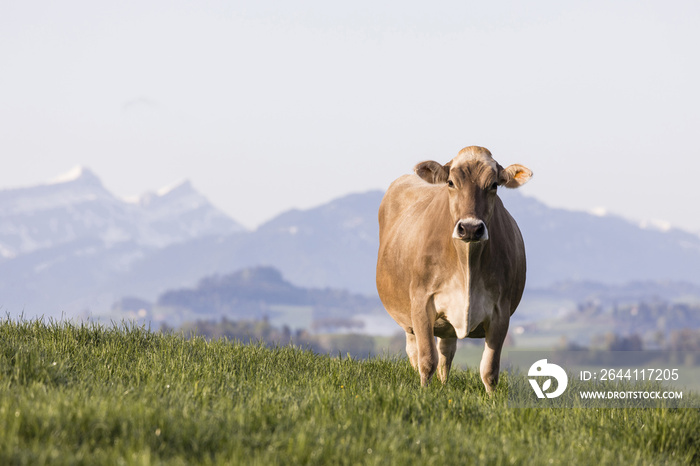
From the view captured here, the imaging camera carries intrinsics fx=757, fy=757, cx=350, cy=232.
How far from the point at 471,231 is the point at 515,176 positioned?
1.29 metres

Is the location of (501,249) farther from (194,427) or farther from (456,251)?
(194,427)

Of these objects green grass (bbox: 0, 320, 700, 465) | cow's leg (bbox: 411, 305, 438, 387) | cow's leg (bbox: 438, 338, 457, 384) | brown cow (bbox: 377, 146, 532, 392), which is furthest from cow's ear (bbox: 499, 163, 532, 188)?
cow's leg (bbox: 438, 338, 457, 384)

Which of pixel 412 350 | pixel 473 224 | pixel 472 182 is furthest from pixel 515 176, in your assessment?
pixel 412 350

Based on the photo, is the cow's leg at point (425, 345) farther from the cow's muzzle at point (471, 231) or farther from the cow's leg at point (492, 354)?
the cow's muzzle at point (471, 231)

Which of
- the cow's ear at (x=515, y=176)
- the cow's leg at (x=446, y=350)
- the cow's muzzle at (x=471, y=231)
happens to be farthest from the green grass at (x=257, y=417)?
the cow's ear at (x=515, y=176)

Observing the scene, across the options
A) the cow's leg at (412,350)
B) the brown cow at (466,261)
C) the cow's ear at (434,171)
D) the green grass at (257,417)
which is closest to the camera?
the green grass at (257,417)

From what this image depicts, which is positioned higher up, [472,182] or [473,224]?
[472,182]

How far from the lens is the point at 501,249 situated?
965cm

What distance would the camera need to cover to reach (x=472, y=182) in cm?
905

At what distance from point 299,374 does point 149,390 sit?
2.54 meters

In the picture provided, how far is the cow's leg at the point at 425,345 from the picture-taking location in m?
9.56

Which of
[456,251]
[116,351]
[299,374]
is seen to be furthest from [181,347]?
[456,251]

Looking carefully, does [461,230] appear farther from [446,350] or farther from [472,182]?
[446,350]

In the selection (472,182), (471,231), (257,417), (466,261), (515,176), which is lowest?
(257,417)
